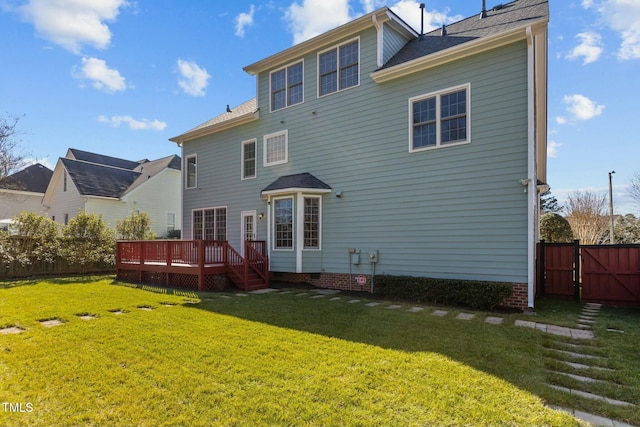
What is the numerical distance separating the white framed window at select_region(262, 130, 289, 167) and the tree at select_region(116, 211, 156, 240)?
795 cm

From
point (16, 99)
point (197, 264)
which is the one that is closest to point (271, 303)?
point (197, 264)

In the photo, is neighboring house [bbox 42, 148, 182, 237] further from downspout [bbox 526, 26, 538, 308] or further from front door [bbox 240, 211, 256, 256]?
downspout [bbox 526, 26, 538, 308]

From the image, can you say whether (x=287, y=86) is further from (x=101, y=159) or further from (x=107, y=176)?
(x=101, y=159)

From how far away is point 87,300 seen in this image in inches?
318

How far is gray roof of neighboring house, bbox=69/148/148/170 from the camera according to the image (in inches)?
1142

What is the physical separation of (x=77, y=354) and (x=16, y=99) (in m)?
18.3

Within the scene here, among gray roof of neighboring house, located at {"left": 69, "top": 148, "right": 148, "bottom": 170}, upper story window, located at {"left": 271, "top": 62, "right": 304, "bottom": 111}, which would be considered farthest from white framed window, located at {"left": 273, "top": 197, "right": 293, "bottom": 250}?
gray roof of neighboring house, located at {"left": 69, "top": 148, "right": 148, "bottom": 170}

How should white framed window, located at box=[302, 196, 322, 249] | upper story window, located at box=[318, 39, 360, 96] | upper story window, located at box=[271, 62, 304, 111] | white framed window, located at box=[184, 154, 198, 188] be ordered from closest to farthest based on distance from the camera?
upper story window, located at box=[318, 39, 360, 96]
white framed window, located at box=[302, 196, 322, 249]
upper story window, located at box=[271, 62, 304, 111]
white framed window, located at box=[184, 154, 198, 188]

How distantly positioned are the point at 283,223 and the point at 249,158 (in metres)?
3.51

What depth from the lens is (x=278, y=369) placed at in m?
3.97

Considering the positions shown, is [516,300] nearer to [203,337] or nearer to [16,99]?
[203,337]

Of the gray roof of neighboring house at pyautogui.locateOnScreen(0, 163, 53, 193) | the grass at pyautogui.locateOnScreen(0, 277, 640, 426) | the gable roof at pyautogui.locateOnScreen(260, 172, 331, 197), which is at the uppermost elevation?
the gray roof of neighboring house at pyautogui.locateOnScreen(0, 163, 53, 193)

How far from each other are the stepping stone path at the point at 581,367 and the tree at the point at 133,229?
16026 mm

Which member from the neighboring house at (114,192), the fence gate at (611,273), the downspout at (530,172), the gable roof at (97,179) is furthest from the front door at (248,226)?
the gable roof at (97,179)
